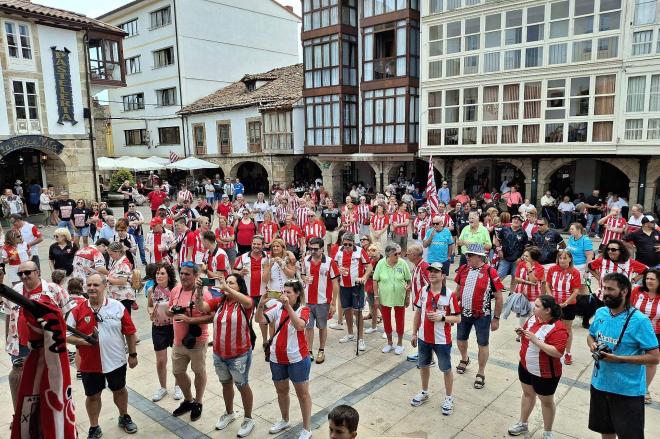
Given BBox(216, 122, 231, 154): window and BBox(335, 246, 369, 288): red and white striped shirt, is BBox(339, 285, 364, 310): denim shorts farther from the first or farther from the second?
BBox(216, 122, 231, 154): window

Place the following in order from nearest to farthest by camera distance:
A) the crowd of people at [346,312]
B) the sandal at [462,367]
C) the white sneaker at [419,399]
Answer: the crowd of people at [346,312], the white sneaker at [419,399], the sandal at [462,367]

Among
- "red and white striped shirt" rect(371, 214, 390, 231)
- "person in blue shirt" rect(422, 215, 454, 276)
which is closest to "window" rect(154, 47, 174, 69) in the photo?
"red and white striped shirt" rect(371, 214, 390, 231)

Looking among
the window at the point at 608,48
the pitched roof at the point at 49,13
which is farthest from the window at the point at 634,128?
the pitched roof at the point at 49,13

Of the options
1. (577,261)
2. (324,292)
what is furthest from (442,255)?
(324,292)

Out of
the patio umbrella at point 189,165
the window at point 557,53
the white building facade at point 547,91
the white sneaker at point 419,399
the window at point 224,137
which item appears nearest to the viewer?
the white sneaker at point 419,399

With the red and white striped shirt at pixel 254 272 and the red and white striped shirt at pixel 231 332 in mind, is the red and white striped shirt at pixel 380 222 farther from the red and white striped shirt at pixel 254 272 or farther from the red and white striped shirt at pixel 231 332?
the red and white striped shirt at pixel 231 332

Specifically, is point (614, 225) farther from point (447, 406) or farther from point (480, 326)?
point (447, 406)

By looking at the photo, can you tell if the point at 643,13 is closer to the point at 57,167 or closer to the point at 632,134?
the point at 632,134

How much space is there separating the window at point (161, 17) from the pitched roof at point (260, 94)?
5.72 metres

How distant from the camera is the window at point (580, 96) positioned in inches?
681

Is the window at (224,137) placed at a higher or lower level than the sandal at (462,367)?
higher

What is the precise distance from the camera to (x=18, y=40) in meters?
19.1

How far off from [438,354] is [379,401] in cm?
100

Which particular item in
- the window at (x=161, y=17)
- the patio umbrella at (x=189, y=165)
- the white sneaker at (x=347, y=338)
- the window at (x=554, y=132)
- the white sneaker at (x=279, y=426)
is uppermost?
the window at (x=161, y=17)
